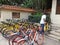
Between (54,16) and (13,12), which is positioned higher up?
(13,12)

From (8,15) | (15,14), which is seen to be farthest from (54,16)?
(8,15)

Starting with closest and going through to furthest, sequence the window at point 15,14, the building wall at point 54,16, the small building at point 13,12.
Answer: the building wall at point 54,16, the small building at point 13,12, the window at point 15,14

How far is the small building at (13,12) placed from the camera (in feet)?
54.0

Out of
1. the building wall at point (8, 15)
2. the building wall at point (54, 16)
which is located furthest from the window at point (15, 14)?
the building wall at point (54, 16)

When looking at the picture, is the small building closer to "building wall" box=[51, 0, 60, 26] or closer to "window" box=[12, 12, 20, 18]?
"window" box=[12, 12, 20, 18]

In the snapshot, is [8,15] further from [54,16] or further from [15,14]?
[54,16]

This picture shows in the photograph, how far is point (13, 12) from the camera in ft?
56.4

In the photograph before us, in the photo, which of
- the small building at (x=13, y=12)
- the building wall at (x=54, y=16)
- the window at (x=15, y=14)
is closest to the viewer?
the building wall at (x=54, y=16)

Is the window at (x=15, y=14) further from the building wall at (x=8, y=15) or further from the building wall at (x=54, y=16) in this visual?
→ the building wall at (x=54, y=16)

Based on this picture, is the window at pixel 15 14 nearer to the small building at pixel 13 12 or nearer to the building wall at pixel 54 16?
the small building at pixel 13 12

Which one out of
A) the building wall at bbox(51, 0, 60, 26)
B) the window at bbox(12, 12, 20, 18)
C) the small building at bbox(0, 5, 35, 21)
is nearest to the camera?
the building wall at bbox(51, 0, 60, 26)

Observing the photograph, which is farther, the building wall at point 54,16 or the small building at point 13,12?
the small building at point 13,12

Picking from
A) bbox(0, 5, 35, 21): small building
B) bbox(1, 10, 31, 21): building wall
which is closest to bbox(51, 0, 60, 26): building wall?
bbox(0, 5, 35, 21): small building

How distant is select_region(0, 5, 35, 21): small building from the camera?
16453 millimetres
